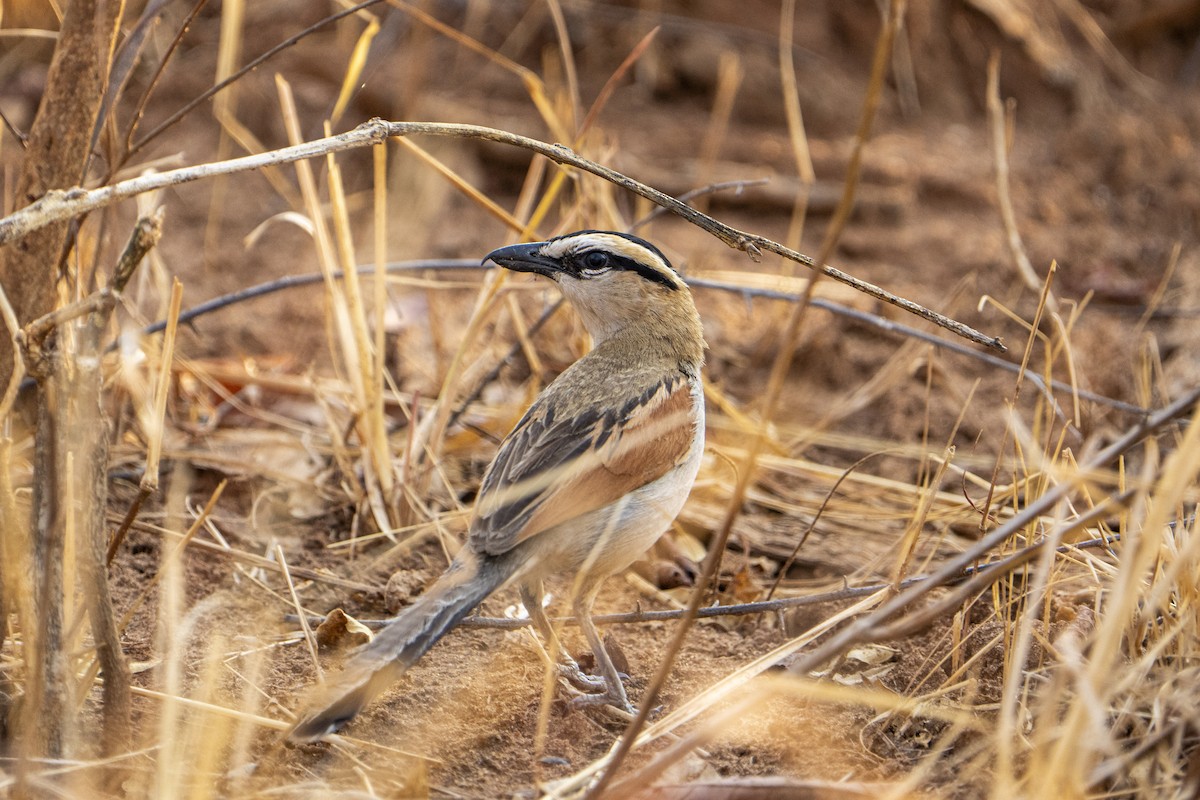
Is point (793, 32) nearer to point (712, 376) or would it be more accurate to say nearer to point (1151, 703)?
point (712, 376)

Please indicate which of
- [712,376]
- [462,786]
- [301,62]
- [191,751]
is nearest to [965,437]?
[712,376]

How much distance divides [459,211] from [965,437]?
160 inches

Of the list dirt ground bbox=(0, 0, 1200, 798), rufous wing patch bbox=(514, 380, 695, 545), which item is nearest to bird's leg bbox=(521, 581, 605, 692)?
dirt ground bbox=(0, 0, 1200, 798)

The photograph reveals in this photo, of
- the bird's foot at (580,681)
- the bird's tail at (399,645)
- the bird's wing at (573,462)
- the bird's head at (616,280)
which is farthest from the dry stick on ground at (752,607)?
the bird's head at (616,280)

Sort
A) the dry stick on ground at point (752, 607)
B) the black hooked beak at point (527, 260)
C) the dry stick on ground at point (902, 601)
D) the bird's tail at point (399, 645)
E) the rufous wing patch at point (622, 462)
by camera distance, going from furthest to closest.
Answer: the black hooked beak at point (527, 260) < the rufous wing patch at point (622, 462) < the dry stick on ground at point (752, 607) < the bird's tail at point (399, 645) < the dry stick on ground at point (902, 601)

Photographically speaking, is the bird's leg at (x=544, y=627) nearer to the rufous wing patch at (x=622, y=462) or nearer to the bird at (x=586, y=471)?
the bird at (x=586, y=471)

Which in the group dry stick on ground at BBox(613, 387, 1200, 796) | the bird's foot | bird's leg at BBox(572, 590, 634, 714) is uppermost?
dry stick on ground at BBox(613, 387, 1200, 796)

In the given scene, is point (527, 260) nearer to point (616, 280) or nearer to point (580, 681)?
point (616, 280)

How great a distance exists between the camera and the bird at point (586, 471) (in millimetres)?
3713

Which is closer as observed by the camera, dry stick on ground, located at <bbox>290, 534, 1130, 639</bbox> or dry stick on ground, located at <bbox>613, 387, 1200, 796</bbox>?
dry stick on ground, located at <bbox>613, 387, 1200, 796</bbox>

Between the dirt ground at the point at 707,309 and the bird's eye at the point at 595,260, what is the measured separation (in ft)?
3.34

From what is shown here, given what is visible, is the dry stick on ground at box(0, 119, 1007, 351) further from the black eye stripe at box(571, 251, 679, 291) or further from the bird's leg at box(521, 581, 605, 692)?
the bird's leg at box(521, 581, 605, 692)

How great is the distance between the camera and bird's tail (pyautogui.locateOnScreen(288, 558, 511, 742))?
3354 millimetres

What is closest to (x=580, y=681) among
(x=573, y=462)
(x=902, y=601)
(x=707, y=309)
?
(x=573, y=462)
